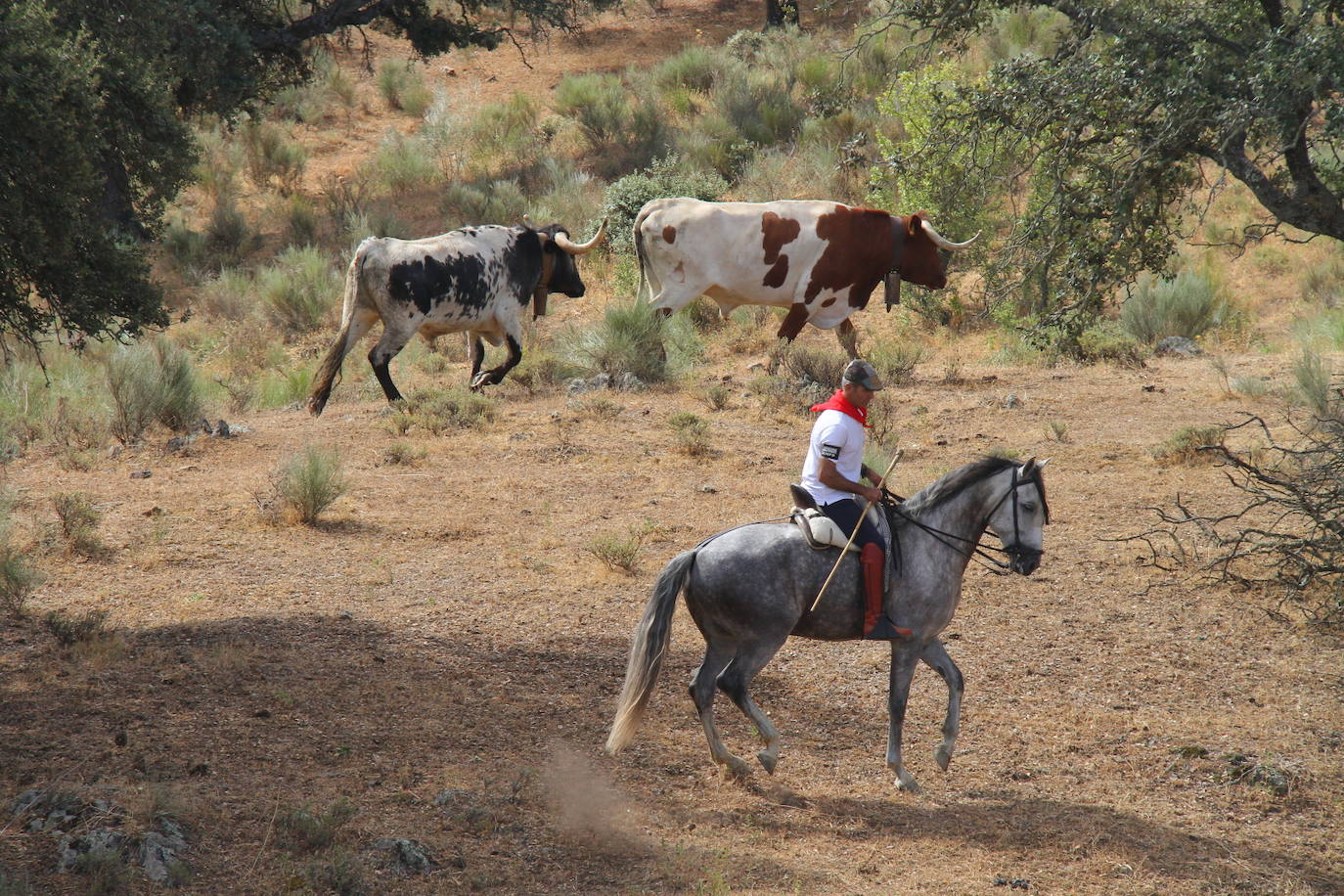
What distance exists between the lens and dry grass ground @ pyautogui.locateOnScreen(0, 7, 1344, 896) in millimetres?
5234

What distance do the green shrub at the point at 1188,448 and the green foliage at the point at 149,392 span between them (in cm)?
1026

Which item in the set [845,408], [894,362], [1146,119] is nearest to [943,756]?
[845,408]

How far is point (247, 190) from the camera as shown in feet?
82.1

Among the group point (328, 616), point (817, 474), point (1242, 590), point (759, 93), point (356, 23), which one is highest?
point (356, 23)

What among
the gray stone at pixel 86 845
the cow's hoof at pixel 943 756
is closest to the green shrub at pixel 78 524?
the gray stone at pixel 86 845

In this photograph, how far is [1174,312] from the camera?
16.2 meters

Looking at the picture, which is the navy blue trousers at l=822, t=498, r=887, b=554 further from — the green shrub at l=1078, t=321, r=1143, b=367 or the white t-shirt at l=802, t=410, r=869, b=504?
the green shrub at l=1078, t=321, r=1143, b=367

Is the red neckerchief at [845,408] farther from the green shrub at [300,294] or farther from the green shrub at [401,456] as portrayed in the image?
the green shrub at [300,294]

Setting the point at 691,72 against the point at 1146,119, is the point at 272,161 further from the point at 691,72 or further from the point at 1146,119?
the point at 1146,119

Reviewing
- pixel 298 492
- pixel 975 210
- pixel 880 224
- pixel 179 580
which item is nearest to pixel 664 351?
pixel 880 224

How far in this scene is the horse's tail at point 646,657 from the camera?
5789 mm

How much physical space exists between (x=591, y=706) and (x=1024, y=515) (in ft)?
A: 8.98

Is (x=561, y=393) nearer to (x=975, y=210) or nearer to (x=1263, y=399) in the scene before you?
(x=975, y=210)

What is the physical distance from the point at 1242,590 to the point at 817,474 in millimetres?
4478
